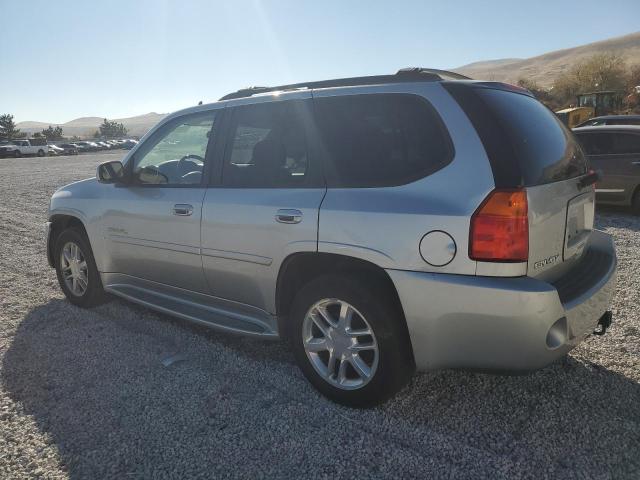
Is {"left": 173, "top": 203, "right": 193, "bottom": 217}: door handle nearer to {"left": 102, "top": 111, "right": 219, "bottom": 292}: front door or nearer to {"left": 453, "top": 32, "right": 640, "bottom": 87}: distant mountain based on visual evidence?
{"left": 102, "top": 111, "right": 219, "bottom": 292}: front door

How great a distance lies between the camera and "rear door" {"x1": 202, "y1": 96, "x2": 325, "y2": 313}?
282 cm

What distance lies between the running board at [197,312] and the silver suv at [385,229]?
0.05 feet

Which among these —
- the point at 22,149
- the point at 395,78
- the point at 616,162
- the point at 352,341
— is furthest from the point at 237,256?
the point at 22,149

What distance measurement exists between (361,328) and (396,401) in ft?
1.71

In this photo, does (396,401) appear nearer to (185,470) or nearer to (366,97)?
(185,470)

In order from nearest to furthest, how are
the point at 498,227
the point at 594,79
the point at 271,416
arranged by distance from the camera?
the point at 498,227, the point at 271,416, the point at 594,79

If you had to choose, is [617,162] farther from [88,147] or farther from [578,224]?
[88,147]

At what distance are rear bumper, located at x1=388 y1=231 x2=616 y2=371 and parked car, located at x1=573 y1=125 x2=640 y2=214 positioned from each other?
6.77m

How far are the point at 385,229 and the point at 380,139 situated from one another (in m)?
0.52

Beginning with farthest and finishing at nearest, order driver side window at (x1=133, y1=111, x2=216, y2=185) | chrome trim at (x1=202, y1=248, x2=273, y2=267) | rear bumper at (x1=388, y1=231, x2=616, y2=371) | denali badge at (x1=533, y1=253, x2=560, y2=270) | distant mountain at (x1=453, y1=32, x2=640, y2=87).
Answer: distant mountain at (x1=453, y1=32, x2=640, y2=87), driver side window at (x1=133, y1=111, x2=216, y2=185), chrome trim at (x1=202, y1=248, x2=273, y2=267), denali badge at (x1=533, y1=253, x2=560, y2=270), rear bumper at (x1=388, y1=231, x2=616, y2=371)

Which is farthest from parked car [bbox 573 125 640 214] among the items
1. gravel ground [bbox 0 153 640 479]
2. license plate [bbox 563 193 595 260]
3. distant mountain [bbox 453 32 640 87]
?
distant mountain [bbox 453 32 640 87]

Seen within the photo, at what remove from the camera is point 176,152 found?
3.93 m

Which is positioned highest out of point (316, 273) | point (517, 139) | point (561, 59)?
point (561, 59)

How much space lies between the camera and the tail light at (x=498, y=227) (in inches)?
87.7
